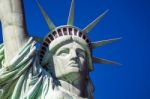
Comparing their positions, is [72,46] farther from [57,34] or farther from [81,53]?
[57,34]

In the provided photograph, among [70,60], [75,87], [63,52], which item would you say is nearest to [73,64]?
[70,60]

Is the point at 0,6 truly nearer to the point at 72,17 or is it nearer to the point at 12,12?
the point at 12,12

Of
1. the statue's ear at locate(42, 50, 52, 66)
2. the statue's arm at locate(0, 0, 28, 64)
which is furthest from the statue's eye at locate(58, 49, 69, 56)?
the statue's arm at locate(0, 0, 28, 64)

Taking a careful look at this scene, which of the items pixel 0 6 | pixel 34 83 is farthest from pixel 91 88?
pixel 0 6

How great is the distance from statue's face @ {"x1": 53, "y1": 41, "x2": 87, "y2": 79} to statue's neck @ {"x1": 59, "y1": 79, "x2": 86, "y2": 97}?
200 mm

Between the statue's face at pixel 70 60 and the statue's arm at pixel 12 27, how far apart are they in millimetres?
1297

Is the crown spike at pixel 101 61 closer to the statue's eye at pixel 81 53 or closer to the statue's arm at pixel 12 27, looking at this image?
the statue's eye at pixel 81 53

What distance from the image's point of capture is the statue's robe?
80.7 ft

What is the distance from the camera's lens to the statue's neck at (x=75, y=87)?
25.4 m

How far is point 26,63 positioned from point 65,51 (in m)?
1.59

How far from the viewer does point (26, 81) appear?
24.8 meters

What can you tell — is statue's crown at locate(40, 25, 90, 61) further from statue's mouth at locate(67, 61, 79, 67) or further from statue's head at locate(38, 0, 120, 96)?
statue's mouth at locate(67, 61, 79, 67)

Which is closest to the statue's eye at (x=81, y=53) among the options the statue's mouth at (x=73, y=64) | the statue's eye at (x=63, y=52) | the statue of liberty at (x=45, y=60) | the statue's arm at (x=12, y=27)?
the statue of liberty at (x=45, y=60)

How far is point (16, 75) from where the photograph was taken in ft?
81.2
